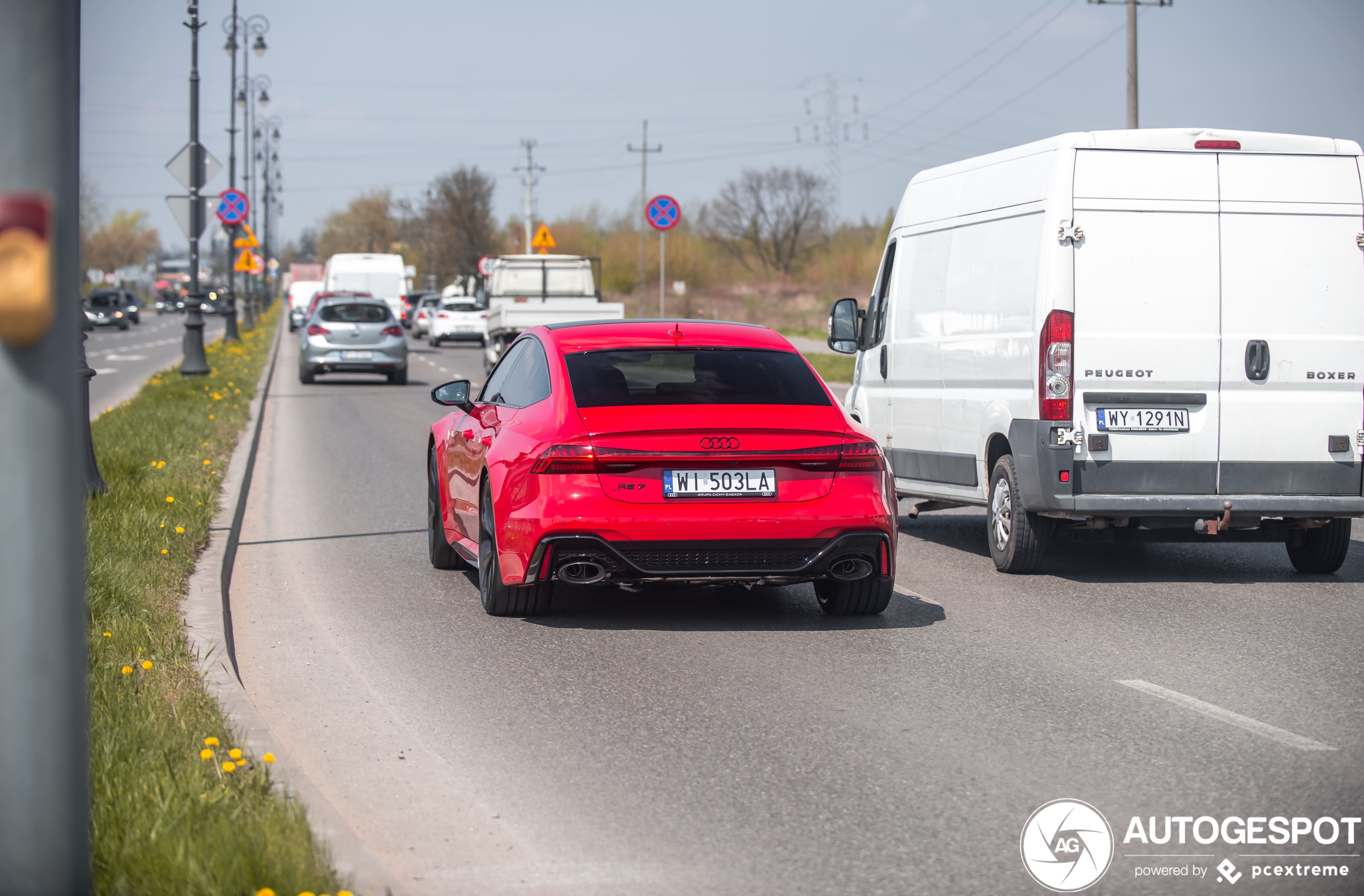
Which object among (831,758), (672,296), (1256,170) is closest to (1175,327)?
(1256,170)

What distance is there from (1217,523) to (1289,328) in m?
1.19

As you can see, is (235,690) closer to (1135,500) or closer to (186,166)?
(1135,500)

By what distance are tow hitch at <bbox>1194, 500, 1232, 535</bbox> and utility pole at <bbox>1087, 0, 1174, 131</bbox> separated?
2052cm

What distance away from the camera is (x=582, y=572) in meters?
7.12

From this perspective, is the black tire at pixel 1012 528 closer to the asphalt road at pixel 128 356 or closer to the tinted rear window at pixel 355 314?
the asphalt road at pixel 128 356

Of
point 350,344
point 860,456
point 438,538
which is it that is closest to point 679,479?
point 860,456

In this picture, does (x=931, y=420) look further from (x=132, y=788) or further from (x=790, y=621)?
(x=132, y=788)

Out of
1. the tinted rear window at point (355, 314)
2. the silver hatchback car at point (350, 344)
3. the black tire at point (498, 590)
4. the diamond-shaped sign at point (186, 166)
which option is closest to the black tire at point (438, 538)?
the black tire at point (498, 590)

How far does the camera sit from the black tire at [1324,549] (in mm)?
9203

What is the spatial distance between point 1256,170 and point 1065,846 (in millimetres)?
5635

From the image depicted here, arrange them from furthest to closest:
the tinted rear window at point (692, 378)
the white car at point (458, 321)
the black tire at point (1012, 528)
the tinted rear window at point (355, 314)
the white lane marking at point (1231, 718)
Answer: the white car at point (458, 321) < the tinted rear window at point (355, 314) < the black tire at point (1012, 528) < the tinted rear window at point (692, 378) < the white lane marking at point (1231, 718)

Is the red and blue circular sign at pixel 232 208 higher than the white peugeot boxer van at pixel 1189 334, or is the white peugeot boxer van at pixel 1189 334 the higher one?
the red and blue circular sign at pixel 232 208

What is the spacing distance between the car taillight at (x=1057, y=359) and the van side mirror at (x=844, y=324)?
2601mm

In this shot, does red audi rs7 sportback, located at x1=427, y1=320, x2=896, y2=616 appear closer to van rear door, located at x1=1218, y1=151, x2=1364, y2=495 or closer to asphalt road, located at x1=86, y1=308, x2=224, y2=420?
van rear door, located at x1=1218, y1=151, x2=1364, y2=495
